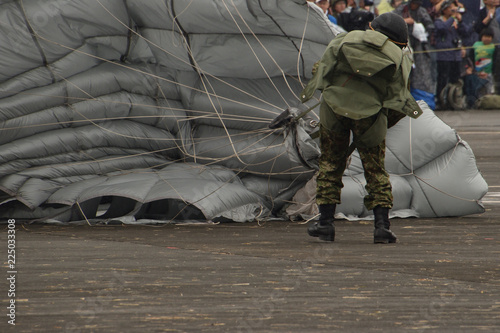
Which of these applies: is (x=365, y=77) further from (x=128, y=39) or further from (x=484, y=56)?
(x=484, y=56)

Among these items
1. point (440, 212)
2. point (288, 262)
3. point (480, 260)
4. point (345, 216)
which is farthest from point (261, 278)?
point (440, 212)

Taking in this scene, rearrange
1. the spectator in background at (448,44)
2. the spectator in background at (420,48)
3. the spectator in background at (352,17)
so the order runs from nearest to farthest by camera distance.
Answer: the spectator in background at (352,17) → the spectator in background at (420,48) → the spectator in background at (448,44)

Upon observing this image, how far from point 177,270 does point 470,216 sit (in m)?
3.16

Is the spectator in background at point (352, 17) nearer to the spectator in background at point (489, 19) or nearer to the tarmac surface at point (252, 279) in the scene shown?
the spectator in background at point (489, 19)

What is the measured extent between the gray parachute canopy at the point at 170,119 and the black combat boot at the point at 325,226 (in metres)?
1.02

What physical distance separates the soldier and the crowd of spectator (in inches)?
370

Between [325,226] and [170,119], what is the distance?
1982mm

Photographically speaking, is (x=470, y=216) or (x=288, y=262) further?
(x=470, y=216)

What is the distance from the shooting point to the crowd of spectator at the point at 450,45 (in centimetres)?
1648

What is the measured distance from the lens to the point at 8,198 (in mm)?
7023

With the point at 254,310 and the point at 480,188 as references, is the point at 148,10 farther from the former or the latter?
the point at 254,310

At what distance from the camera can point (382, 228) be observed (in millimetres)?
6039

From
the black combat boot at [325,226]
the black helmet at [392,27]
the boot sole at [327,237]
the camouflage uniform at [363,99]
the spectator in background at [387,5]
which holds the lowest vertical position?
the boot sole at [327,237]

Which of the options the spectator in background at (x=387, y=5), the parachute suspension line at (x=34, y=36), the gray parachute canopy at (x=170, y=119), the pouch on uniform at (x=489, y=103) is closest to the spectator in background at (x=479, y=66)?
the pouch on uniform at (x=489, y=103)
